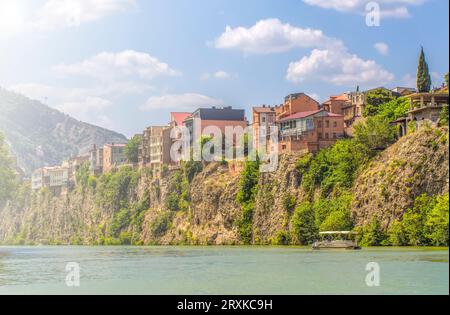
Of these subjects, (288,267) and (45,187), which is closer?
(288,267)

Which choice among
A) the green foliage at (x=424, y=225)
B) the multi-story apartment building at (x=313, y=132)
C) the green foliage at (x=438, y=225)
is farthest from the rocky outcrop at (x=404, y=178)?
the multi-story apartment building at (x=313, y=132)

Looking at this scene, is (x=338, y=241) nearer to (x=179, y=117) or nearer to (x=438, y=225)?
(x=438, y=225)

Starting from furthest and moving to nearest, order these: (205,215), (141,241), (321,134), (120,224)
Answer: (120,224) → (141,241) → (205,215) → (321,134)

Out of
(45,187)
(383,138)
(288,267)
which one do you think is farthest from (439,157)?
(45,187)

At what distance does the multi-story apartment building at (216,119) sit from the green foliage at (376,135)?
113ft

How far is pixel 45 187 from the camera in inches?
5906

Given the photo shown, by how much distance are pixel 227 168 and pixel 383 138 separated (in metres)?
25.6

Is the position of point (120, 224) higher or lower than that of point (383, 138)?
lower

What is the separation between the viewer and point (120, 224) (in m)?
116

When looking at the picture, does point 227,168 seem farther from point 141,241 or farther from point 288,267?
point 288,267

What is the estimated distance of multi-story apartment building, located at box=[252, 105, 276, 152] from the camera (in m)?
97.2

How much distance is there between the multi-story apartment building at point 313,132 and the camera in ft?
286

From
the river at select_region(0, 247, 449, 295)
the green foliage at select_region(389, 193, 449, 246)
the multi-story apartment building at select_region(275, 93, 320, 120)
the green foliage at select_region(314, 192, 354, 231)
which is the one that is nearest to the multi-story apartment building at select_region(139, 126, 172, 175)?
the multi-story apartment building at select_region(275, 93, 320, 120)
